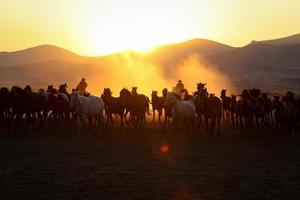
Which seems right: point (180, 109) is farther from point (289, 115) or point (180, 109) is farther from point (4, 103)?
point (4, 103)

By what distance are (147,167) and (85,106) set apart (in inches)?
411

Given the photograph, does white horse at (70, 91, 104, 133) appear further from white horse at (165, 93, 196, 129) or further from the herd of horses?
white horse at (165, 93, 196, 129)

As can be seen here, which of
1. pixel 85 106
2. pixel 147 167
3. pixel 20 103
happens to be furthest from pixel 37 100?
pixel 147 167

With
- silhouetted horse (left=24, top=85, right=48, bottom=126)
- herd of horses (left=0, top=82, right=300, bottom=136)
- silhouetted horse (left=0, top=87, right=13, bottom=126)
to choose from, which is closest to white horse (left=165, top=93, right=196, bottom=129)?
herd of horses (left=0, top=82, right=300, bottom=136)

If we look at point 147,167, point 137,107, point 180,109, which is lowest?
point 147,167

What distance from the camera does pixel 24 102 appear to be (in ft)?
85.3

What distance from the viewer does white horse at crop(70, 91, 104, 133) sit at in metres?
24.3

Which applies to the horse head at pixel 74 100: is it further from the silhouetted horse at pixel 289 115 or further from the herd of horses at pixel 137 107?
the silhouetted horse at pixel 289 115

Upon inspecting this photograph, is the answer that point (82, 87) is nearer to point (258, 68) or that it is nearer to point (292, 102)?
point (292, 102)

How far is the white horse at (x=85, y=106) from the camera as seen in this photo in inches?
957

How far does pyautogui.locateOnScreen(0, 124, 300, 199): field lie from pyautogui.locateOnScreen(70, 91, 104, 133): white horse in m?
1.35

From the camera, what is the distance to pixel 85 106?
2500 centimetres

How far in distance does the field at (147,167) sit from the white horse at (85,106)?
1.35 metres

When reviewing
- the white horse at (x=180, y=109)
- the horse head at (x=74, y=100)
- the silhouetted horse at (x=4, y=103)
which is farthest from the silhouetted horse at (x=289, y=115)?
the silhouetted horse at (x=4, y=103)
